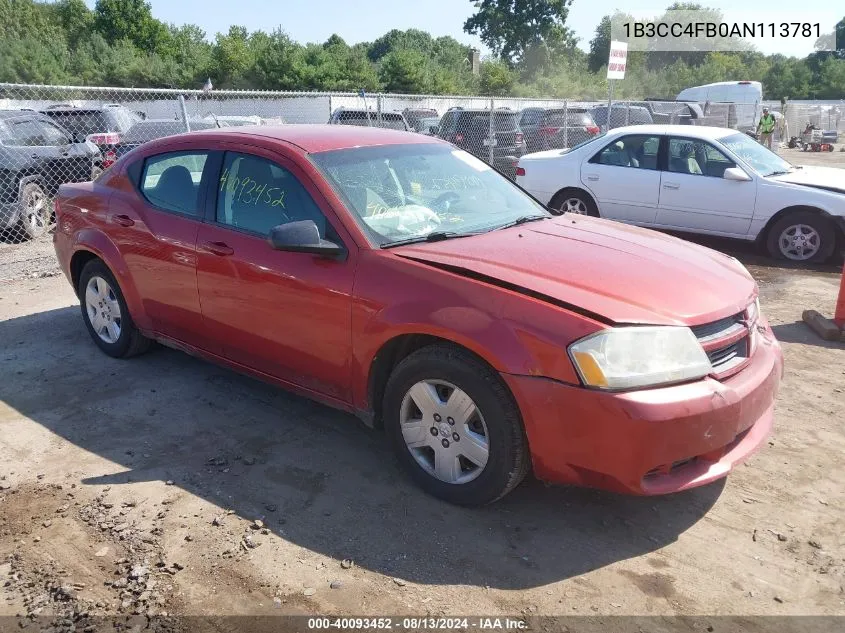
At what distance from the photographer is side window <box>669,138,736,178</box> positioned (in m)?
8.96

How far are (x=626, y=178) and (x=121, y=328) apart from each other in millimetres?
6862

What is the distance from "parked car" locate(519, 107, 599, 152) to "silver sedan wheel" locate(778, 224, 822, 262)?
8330mm

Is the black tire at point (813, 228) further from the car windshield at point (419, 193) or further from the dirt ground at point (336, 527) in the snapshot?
the car windshield at point (419, 193)

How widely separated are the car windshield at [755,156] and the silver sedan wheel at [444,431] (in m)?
7.14

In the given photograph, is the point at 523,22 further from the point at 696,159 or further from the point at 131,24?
the point at 696,159

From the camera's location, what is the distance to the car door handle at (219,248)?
4.12 m

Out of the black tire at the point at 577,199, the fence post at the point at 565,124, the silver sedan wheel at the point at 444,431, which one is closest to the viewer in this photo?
the silver sedan wheel at the point at 444,431

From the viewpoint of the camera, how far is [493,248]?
3623mm

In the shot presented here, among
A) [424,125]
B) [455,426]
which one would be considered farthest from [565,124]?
[455,426]

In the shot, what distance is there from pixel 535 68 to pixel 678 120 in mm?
55114

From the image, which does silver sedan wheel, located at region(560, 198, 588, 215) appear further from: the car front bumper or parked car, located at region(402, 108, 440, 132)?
parked car, located at region(402, 108, 440, 132)

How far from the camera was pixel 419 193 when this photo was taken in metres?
4.10

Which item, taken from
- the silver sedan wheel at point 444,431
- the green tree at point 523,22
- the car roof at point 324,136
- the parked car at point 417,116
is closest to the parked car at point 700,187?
the car roof at point 324,136

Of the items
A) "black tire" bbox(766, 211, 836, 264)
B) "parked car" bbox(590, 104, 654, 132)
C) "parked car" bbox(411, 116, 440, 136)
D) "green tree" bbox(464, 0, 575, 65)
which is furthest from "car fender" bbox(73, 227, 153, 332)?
"green tree" bbox(464, 0, 575, 65)
